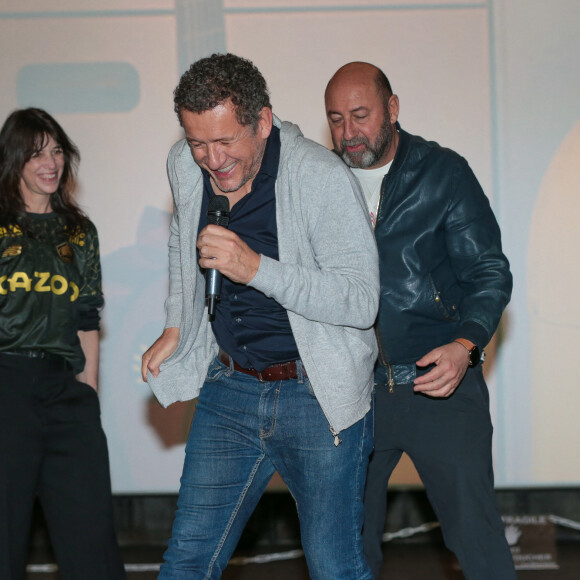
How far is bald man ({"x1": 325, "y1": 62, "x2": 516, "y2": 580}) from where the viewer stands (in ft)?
7.69

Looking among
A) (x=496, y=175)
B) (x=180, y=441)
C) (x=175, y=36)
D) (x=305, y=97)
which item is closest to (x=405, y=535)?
(x=180, y=441)

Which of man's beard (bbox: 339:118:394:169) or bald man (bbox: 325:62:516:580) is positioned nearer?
bald man (bbox: 325:62:516:580)

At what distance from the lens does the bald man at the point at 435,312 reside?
92.3 inches

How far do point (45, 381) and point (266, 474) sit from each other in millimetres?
896

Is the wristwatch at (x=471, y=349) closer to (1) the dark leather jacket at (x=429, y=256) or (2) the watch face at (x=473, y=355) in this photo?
(2) the watch face at (x=473, y=355)

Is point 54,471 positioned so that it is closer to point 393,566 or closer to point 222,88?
point 222,88

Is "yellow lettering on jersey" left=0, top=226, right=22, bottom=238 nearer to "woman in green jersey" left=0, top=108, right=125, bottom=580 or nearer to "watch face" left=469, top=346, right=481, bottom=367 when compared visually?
"woman in green jersey" left=0, top=108, right=125, bottom=580

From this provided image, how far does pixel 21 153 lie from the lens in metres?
2.75

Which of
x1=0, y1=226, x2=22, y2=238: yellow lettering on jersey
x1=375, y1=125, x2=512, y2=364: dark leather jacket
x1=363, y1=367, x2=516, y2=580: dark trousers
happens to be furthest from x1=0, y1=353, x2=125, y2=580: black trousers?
x1=375, y1=125, x2=512, y2=364: dark leather jacket

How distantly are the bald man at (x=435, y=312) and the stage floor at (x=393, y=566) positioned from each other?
3.98ft

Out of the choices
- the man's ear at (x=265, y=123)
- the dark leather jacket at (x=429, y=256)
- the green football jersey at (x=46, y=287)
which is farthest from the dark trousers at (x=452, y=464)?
the green football jersey at (x=46, y=287)

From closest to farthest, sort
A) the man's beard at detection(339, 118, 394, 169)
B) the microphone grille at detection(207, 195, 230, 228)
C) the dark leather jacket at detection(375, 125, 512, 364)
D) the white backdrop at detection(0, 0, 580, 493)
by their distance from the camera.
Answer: the microphone grille at detection(207, 195, 230, 228), the dark leather jacket at detection(375, 125, 512, 364), the man's beard at detection(339, 118, 394, 169), the white backdrop at detection(0, 0, 580, 493)

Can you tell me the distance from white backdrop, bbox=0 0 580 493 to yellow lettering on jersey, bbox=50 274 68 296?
1.35 meters

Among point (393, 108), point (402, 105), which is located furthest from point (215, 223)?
point (402, 105)
